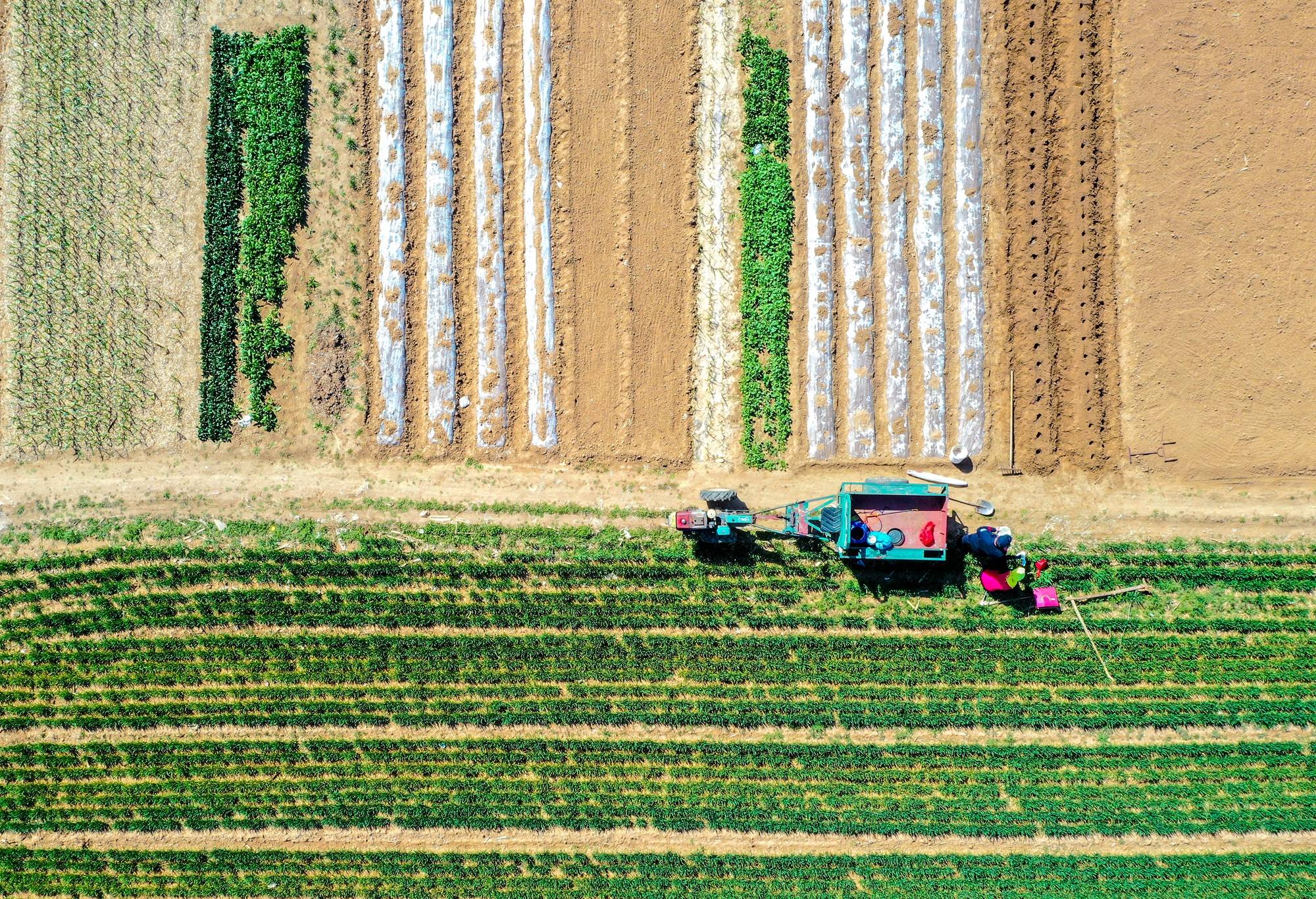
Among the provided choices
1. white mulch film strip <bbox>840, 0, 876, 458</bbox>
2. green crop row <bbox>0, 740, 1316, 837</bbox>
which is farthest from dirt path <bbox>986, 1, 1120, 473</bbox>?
green crop row <bbox>0, 740, 1316, 837</bbox>

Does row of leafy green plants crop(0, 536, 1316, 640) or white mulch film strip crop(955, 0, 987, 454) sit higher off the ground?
white mulch film strip crop(955, 0, 987, 454)

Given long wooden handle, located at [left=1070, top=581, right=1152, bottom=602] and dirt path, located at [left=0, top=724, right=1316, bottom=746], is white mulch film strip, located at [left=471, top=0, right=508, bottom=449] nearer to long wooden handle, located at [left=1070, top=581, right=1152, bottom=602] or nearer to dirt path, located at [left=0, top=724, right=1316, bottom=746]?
dirt path, located at [left=0, top=724, right=1316, bottom=746]

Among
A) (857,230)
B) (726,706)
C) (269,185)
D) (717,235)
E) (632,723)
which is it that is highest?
(269,185)

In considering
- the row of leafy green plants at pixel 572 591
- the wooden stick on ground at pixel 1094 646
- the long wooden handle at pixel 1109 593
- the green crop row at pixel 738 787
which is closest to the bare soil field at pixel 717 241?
the row of leafy green plants at pixel 572 591

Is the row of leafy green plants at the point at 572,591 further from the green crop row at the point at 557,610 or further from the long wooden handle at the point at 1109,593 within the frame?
the long wooden handle at the point at 1109,593

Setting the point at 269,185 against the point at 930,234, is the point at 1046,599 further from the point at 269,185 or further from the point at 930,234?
the point at 269,185

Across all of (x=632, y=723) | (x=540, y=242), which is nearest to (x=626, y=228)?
(x=540, y=242)
